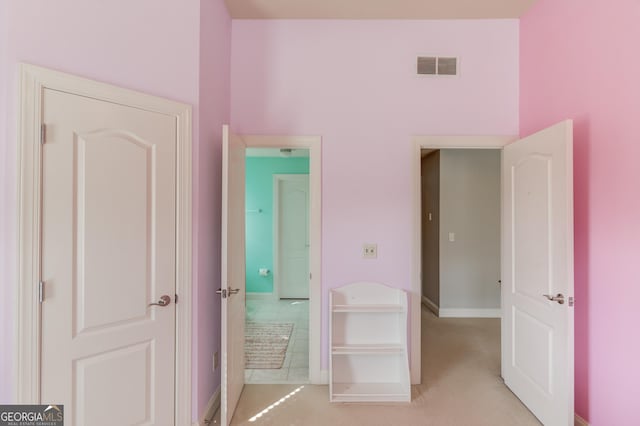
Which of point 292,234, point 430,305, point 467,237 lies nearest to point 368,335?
point 430,305

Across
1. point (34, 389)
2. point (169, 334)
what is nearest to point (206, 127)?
point (169, 334)

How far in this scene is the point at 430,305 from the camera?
453cm

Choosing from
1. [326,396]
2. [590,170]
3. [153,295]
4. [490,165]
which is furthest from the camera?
[490,165]

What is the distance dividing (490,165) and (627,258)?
2.78 m

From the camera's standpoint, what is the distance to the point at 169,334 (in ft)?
6.00

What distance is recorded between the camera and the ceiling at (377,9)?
7.83ft

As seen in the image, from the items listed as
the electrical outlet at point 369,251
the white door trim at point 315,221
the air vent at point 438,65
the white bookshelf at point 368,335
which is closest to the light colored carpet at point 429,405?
the white bookshelf at point 368,335

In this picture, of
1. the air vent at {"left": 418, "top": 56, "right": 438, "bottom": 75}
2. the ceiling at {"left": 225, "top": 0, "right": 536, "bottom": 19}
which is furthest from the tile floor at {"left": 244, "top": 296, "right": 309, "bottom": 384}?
the ceiling at {"left": 225, "top": 0, "right": 536, "bottom": 19}

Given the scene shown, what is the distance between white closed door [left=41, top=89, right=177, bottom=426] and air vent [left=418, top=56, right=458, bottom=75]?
2079 mm

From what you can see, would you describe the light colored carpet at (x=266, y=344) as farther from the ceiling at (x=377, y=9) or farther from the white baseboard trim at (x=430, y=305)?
the ceiling at (x=377, y=9)

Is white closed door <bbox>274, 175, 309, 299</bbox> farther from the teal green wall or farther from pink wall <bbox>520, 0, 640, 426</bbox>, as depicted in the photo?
pink wall <bbox>520, 0, 640, 426</bbox>

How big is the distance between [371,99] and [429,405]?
247 cm

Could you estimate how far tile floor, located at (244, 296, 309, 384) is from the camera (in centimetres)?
269

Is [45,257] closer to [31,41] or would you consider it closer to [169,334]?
[169,334]
